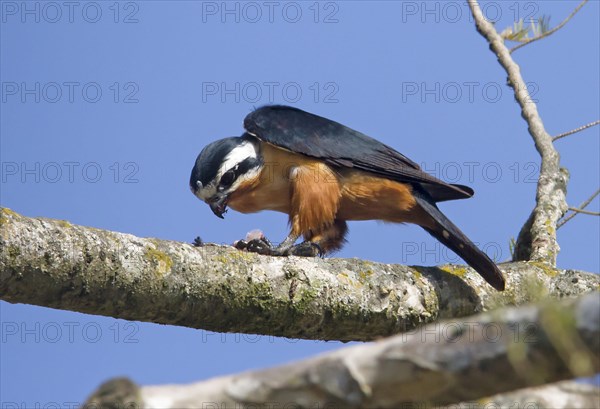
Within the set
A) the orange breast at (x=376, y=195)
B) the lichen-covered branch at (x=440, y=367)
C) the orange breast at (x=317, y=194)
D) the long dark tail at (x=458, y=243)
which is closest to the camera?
the lichen-covered branch at (x=440, y=367)

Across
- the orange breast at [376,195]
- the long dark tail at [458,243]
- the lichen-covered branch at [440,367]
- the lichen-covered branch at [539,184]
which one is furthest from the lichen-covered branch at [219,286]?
the lichen-covered branch at [440,367]

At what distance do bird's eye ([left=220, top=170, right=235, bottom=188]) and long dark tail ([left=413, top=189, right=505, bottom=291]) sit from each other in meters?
1.62

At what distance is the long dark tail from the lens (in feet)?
21.0

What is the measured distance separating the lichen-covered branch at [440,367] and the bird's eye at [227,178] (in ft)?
19.5

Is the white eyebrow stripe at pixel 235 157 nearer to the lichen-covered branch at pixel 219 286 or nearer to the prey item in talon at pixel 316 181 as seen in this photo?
the prey item in talon at pixel 316 181

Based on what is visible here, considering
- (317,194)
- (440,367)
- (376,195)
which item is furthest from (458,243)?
(440,367)

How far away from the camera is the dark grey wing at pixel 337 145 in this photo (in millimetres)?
7984

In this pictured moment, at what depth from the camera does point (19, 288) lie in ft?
15.1

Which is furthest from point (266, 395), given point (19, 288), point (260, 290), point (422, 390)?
point (260, 290)

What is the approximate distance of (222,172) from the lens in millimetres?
8047

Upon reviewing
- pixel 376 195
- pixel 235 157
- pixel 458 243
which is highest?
pixel 235 157

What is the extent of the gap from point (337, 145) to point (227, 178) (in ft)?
3.38

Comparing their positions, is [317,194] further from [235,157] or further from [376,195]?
[235,157]

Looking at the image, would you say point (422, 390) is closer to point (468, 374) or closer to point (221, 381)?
point (468, 374)
